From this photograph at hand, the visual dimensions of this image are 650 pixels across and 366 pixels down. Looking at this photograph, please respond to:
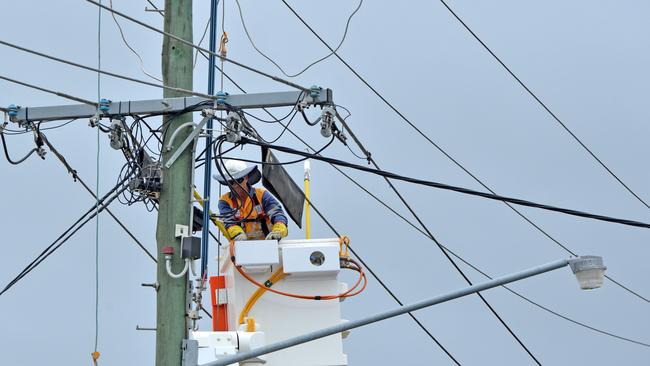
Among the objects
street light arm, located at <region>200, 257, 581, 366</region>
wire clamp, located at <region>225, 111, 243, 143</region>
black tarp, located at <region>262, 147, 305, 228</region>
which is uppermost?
wire clamp, located at <region>225, 111, 243, 143</region>

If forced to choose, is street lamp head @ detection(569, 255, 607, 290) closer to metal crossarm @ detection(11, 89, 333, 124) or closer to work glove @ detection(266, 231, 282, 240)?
metal crossarm @ detection(11, 89, 333, 124)

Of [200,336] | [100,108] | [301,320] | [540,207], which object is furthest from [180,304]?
[540,207]

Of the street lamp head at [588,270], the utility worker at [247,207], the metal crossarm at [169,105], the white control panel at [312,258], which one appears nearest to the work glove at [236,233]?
the utility worker at [247,207]

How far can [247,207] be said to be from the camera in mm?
15391

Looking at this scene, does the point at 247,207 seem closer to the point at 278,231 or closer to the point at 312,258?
the point at 278,231

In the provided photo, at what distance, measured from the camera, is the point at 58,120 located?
47.9ft

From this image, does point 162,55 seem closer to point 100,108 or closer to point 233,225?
point 100,108

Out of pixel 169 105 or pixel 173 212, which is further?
pixel 169 105

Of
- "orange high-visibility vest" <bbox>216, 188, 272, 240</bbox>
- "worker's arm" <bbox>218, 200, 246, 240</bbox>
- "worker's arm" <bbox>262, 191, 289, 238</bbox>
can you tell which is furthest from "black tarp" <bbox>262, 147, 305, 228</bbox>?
"worker's arm" <bbox>218, 200, 246, 240</bbox>

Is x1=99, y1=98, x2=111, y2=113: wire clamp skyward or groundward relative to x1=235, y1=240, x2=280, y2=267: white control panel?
skyward

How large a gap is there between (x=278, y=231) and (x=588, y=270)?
3452mm

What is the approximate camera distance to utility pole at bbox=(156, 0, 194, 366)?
13.9 m

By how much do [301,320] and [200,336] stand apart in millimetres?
1036

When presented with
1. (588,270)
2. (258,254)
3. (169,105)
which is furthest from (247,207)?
(588,270)
